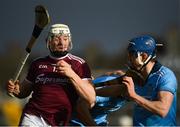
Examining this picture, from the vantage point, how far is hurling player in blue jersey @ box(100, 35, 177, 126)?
6.24 m

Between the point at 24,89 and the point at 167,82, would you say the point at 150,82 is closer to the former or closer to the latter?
the point at 167,82

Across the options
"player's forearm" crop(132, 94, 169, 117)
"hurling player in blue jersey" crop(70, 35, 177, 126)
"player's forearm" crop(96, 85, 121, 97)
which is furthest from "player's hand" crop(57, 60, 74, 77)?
"player's forearm" crop(96, 85, 121, 97)

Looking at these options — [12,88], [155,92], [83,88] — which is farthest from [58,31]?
[155,92]

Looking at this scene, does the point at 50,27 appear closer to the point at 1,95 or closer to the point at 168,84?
the point at 168,84

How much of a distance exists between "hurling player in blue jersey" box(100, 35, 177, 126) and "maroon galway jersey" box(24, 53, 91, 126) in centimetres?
53

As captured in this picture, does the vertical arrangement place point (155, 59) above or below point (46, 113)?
above

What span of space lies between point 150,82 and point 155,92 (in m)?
0.13

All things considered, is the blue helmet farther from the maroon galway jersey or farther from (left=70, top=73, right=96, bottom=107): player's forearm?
(left=70, top=73, right=96, bottom=107): player's forearm

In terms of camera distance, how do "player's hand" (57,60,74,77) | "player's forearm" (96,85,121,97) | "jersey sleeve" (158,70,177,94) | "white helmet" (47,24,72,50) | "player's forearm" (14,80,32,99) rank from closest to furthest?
"player's hand" (57,60,74,77), "jersey sleeve" (158,70,177,94), "white helmet" (47,24,72,50), "player's forearm" (14,80,32,99), "player's forearm" (96,85,121,97)

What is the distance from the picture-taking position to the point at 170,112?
6.40m

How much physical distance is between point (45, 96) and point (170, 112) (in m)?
1.29

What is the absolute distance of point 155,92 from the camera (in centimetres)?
632

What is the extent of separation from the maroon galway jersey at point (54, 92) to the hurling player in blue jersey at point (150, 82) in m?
0.53

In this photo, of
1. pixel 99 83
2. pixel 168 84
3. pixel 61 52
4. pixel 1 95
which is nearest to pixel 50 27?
pixel 61 52
